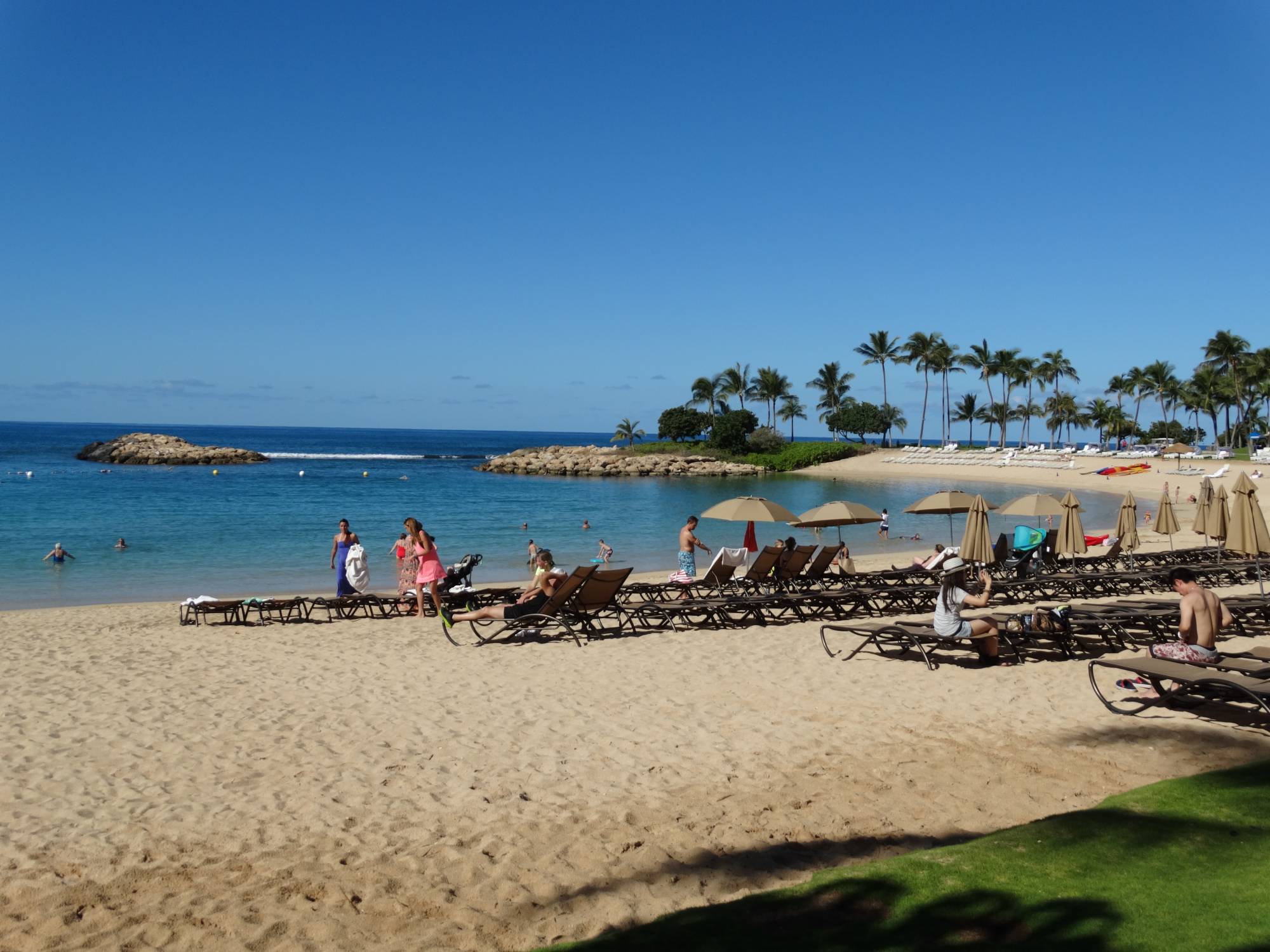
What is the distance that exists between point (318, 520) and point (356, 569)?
21.9m

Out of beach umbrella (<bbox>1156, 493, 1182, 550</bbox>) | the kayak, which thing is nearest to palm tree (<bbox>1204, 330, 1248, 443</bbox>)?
the kayak

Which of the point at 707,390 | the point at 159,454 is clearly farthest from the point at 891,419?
the point at 159,454

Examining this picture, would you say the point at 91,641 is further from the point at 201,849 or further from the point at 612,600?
the point at 201,849

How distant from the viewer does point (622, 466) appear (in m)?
68.3

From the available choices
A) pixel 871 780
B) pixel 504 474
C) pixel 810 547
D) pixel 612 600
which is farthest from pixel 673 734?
pixel 504 474

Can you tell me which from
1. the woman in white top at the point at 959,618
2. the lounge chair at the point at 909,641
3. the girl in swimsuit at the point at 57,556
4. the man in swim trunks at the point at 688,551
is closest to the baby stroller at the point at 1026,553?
the man in swim trunks at the point at 688,551

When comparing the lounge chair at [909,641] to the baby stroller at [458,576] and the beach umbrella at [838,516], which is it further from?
the beach umbrella at [838,516]

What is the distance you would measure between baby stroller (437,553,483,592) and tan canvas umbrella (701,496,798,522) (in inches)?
163

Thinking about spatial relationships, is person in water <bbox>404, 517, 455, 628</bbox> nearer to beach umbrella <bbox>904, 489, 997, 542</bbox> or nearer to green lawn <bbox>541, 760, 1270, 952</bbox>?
beach umbrella <bbox>904, 489, 997, 542</bbox>

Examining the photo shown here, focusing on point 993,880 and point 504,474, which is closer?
point 993,880

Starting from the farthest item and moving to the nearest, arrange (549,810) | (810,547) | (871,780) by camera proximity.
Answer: (810,547) < (871,780) < (549,810)

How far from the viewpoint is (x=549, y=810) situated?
510cm

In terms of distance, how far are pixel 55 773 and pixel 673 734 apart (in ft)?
13.3

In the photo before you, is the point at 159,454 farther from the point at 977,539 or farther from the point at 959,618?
the point at 959,618
